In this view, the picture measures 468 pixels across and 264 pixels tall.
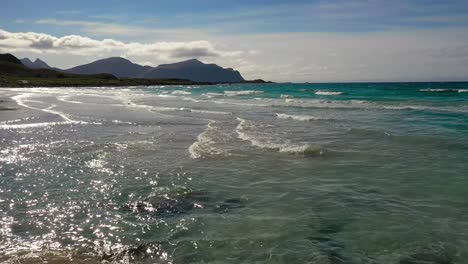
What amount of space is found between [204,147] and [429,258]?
12242 mm

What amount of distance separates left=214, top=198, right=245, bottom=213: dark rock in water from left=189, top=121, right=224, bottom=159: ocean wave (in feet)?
18.8

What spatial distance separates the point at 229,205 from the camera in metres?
10.2

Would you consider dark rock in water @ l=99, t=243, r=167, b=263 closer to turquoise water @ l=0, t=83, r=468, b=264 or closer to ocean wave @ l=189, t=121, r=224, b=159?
turquoise water @ l=0, t=83, r=468, b=264

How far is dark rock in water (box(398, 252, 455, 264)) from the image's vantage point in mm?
7070

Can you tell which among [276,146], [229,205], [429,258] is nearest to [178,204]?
[229,205]

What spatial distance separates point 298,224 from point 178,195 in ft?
11.9

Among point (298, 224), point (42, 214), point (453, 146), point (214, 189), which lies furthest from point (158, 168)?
point (453, 146)

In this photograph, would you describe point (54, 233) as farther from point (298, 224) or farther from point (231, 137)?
point (231, 137)

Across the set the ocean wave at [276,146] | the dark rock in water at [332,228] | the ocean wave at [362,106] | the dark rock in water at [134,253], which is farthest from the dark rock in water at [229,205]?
the ocean wave at [362,106]

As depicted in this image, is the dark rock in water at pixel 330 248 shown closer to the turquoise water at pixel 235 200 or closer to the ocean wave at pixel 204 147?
the turquoise water at pixel 235 200

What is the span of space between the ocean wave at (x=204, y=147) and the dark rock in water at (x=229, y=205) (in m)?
5.74

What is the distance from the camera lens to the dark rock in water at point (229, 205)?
9906 mm

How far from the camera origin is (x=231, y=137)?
21.6m

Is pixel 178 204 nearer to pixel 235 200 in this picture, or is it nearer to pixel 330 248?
pixel 235 200
